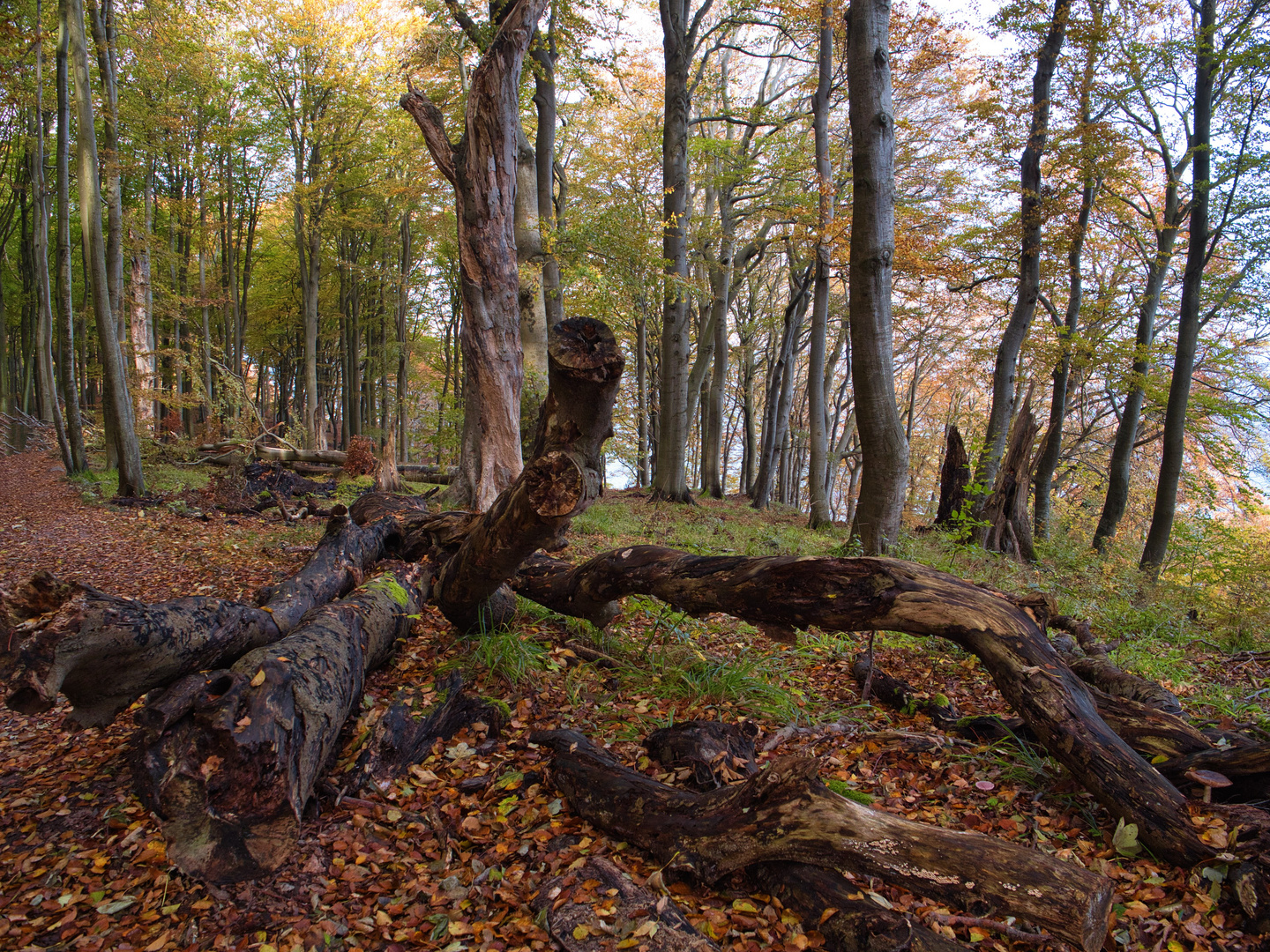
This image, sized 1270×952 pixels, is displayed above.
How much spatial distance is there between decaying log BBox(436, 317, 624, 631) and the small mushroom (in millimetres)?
2675

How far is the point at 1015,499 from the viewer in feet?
32.1

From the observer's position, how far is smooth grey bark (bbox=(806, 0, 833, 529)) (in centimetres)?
1193

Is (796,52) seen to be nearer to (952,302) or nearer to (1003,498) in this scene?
(952,302)

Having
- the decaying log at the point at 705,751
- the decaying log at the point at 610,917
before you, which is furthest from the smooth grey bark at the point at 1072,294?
the decaying log at the point at 610,917

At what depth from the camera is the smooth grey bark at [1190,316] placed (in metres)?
10.4

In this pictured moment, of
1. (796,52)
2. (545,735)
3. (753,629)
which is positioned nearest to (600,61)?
(796,52)

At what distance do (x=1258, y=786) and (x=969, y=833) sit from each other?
1.33 m

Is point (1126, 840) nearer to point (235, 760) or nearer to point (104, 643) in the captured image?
point (235, 760)

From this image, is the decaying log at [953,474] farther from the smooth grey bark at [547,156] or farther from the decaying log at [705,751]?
the decaying log at [705,751]

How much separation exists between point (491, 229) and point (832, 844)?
801 centimetres

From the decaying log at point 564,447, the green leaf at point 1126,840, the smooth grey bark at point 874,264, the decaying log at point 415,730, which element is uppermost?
the smooth grey bark at point 874,264

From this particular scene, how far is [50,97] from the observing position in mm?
12906

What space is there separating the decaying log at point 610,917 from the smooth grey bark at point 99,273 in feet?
36.6

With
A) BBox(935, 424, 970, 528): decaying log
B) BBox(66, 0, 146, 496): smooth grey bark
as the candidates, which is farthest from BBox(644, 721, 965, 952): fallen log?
BBox(66, 0, 146, 496): smooth grey bark
